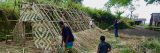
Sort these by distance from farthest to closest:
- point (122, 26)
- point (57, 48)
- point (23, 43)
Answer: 1. point (122, 26)
2. point (23, 43)
3. point (57, 48)

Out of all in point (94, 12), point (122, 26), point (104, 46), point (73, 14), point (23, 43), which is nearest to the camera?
point (104, 46)

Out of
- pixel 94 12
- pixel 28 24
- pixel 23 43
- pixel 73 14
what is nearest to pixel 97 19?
pixel 94 12

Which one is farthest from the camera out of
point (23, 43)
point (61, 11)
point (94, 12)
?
point (94, 12)

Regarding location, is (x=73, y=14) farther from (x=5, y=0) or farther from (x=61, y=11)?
(x=5, y=0)

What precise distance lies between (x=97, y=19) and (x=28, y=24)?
16.2 metres

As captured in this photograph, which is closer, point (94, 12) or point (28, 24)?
point (28, 24)

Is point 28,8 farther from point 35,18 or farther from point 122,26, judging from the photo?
point 122,26

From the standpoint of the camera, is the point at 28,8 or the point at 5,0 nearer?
the point at 28,8

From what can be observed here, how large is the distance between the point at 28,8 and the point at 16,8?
4.39 meters

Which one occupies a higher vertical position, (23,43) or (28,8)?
(28,8)

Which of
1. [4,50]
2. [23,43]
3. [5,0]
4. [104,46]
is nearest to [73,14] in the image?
[5,0]

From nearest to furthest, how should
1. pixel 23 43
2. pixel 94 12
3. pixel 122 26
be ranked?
pixel 23 43 → pixel 94 12 → pixel 122 26

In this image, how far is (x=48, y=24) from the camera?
1562cm

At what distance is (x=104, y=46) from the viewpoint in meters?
9.83
